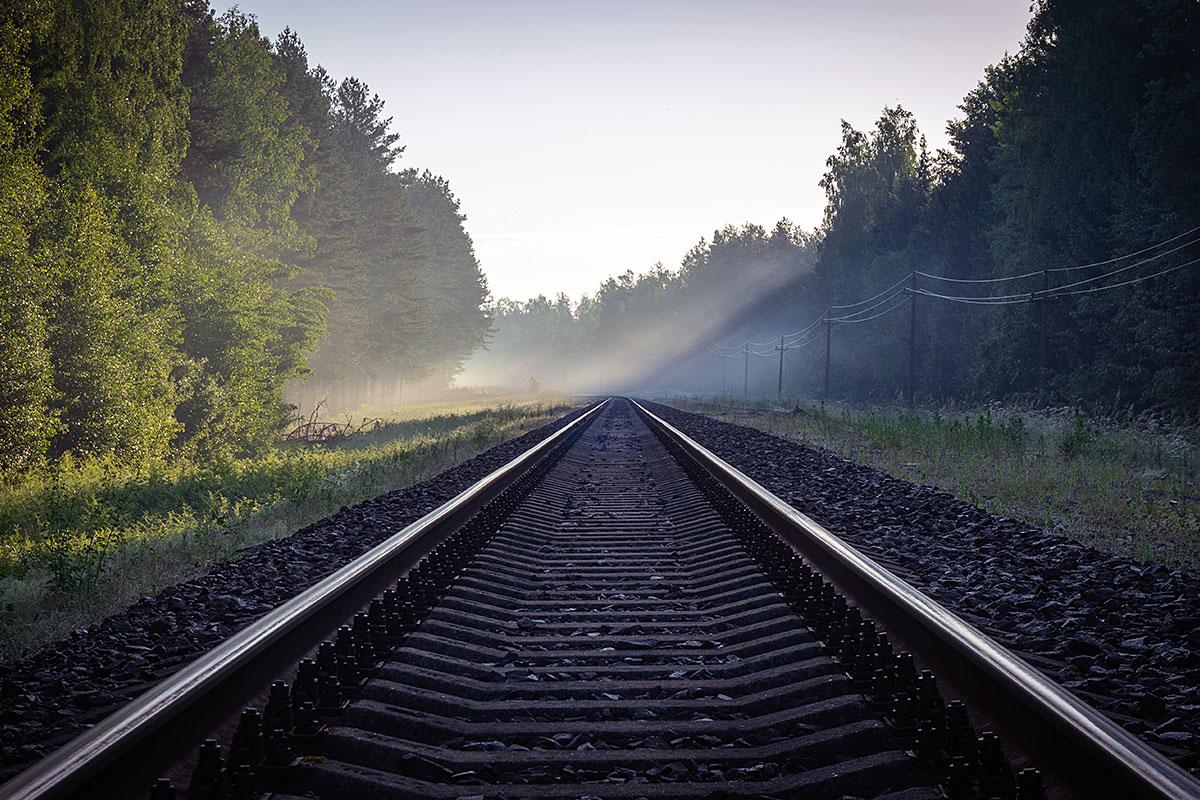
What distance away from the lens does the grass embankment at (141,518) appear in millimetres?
6770

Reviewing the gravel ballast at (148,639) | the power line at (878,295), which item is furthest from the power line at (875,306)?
the gravel ballast at (148,639)

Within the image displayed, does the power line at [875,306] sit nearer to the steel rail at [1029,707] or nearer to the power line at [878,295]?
the power line at [878,295]

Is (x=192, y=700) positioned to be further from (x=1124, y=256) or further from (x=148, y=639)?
(x=1124, y=256)

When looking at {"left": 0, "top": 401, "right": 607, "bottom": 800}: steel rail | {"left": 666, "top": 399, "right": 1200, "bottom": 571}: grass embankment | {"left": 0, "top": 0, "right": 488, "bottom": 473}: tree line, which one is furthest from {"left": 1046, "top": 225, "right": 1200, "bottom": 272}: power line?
{"left": 0, "top": 401, "right": 607, "bottom": 800}: steel rail

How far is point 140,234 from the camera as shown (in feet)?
65.5

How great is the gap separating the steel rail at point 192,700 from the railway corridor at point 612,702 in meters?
0.36

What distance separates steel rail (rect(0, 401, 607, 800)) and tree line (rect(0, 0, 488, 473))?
11921mm

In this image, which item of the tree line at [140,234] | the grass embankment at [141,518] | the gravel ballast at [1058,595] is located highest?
the tree line at [140,234]

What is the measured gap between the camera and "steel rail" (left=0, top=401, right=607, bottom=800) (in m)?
2.35

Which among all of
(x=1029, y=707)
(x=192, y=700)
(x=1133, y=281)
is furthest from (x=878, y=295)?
(x=192, y=700)

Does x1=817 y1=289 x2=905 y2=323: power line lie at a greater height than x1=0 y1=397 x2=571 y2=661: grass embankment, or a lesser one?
greater

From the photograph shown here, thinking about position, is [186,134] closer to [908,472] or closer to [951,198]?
[908,472]

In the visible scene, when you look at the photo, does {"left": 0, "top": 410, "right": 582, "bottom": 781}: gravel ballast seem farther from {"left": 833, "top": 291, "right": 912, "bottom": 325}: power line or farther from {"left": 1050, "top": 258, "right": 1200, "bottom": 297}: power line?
{"left": 833, "top": 291, "right": 912, "bottom": 325}: power line

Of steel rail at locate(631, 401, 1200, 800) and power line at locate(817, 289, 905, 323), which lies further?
power line at locate(817, 289, 905, 323)
